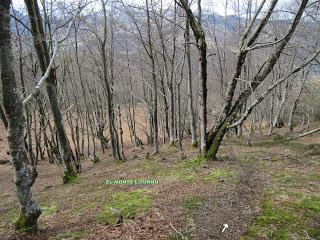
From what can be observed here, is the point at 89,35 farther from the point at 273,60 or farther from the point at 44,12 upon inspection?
the point at 273,60

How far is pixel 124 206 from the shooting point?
6617 millimetres

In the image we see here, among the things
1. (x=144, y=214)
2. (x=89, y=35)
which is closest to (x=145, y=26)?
(x=89, y=35)

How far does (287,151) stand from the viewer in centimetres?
1372

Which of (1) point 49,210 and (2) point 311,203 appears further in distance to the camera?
(1) point 49,210

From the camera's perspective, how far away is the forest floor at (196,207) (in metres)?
5.27

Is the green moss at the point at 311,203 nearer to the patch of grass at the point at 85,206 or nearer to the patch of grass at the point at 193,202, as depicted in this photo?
the patch of grass at the point at 193,202

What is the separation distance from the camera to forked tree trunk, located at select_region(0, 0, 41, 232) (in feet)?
15.3

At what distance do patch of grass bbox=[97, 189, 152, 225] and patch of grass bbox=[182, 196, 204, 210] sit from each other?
0.67m

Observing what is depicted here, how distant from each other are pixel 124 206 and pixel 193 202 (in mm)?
1309

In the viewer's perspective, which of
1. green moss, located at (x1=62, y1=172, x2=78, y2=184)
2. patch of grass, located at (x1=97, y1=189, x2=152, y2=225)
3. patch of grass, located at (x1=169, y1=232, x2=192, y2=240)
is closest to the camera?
patch of grass, located at (x1=169, y1=232, x2=192, y2=240)

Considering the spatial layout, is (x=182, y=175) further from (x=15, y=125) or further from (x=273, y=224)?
(x=15, y=125)

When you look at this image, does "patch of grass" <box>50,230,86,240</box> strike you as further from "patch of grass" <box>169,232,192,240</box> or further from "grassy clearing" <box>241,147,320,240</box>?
"grassy clearing" <box>241,147,320,240</box>

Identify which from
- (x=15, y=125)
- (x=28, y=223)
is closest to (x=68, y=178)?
(x=28, y=223)

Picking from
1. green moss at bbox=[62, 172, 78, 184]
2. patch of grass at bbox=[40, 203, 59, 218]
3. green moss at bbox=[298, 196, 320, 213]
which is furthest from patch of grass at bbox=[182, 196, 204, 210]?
green moss at bbox=[62, 172, 78, 184]
